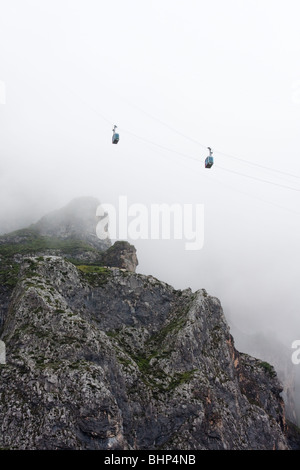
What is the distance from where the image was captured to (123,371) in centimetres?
5784

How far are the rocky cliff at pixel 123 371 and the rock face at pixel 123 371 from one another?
156 millimetres

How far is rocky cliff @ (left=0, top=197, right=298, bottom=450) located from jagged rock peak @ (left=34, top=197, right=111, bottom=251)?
84106 mm

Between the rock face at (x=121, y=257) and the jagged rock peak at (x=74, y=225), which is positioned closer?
the rock face at (x=121, y=257)

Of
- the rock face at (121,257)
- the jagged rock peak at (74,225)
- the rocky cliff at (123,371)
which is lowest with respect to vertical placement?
the rocky cliff at (123,371)

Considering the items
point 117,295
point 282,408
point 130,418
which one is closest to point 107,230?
point 117,295

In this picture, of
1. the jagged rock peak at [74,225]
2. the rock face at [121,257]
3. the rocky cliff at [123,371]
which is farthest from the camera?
the jagged rock peak at [74,225]

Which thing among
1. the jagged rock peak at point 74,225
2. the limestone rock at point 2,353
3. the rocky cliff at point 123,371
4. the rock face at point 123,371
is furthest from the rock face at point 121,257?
the limestone rock at point 2,353

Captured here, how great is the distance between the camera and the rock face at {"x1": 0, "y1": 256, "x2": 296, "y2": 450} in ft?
152

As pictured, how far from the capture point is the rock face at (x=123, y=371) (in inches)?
1820

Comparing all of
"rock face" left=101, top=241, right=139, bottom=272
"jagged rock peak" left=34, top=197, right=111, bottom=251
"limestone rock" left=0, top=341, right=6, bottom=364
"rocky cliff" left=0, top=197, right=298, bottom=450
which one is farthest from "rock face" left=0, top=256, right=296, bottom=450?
"jagged rock peak" left=34, top=197, right=111, bottom=251

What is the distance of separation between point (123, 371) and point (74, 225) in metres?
127

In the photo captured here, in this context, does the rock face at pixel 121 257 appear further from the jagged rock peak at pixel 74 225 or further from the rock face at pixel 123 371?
the jagged rock peak at pixel 74 225
